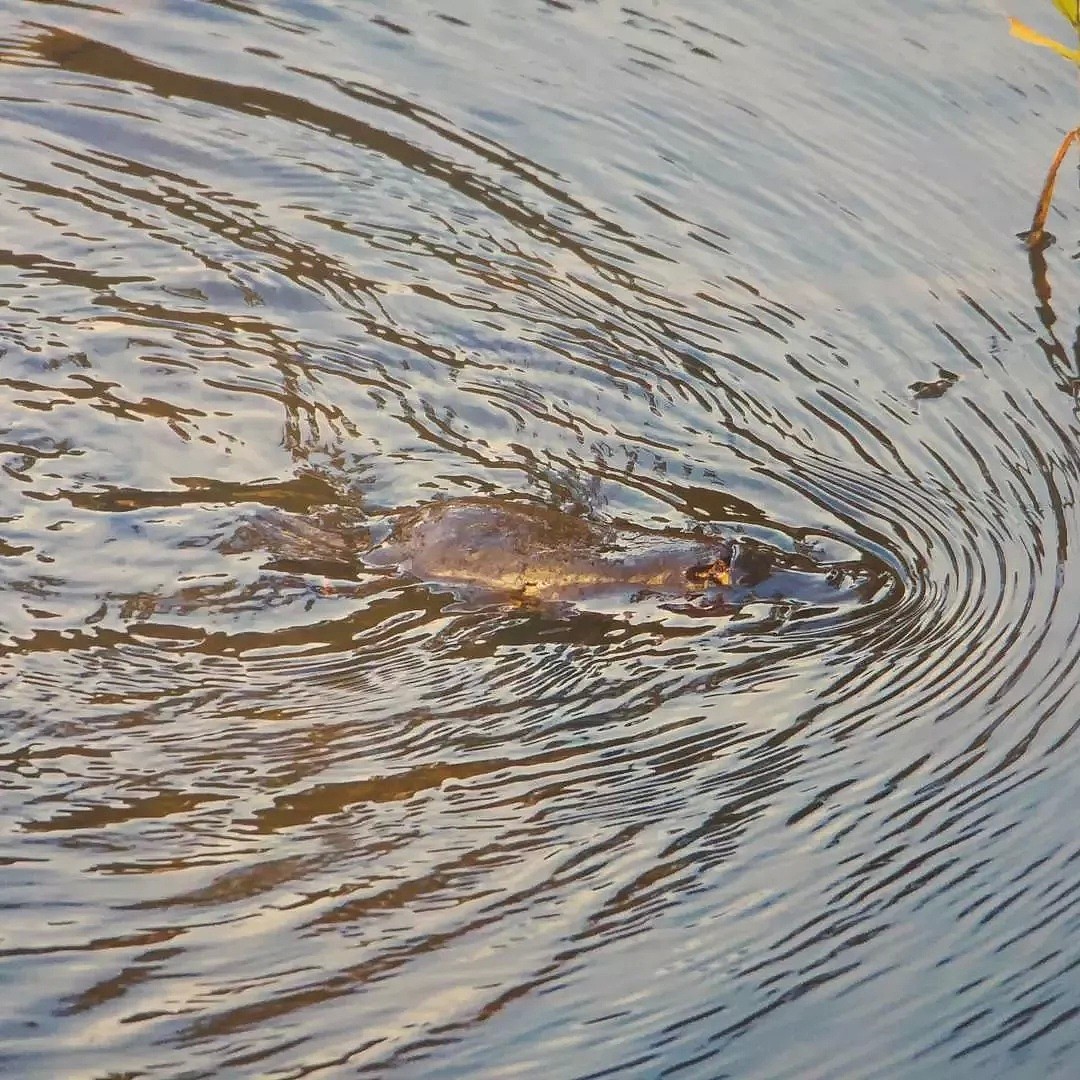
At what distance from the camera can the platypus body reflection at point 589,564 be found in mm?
4430

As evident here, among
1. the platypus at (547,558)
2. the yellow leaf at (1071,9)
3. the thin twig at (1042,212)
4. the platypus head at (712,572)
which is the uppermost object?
the yellow leaf at (1071,9)

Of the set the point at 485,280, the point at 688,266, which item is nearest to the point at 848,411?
the point at 688,266

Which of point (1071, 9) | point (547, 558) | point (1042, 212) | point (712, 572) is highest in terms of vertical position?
point (1071, 9)

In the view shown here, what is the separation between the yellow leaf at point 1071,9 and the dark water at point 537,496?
2.57 feet

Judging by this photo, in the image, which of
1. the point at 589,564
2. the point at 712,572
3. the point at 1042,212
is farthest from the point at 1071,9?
the point at 589,564

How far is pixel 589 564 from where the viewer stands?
14.6 feet

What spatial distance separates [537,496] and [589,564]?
40 centimetres

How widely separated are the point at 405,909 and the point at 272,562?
1388 mm

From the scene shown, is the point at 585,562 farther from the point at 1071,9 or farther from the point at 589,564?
the point at 1071,9

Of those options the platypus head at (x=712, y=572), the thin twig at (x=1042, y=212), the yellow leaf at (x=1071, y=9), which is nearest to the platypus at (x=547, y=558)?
the platypus head at (x=712, y=572)

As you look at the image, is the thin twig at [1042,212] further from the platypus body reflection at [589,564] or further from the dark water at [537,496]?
the platypus body reflection at [589,564]

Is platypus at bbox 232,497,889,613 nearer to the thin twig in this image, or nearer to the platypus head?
the platypus head

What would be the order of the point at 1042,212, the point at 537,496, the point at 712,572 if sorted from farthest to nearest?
the point at 1042,212, the point at 537,496, the point at 712,572

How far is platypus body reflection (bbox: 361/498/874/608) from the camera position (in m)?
4.43
